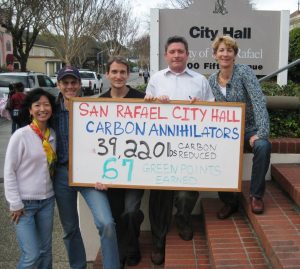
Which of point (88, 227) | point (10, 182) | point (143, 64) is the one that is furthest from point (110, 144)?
point (143, 64)

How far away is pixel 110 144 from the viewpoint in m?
3.43

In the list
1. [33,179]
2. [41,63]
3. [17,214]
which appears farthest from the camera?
[41,63]

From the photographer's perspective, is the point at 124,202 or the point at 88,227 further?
the point at 88,227

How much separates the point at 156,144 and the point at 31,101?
104cm

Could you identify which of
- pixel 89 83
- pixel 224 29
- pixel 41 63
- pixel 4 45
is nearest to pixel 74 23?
pixel 89 83

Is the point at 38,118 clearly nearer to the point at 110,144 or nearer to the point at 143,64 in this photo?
the point at 110,144

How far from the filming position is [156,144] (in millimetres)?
3436

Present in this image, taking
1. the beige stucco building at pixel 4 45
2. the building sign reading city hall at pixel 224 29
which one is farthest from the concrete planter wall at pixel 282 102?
the beige stucco building at pixel 4 45

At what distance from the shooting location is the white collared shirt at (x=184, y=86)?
3.56m

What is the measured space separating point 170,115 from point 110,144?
54 cm

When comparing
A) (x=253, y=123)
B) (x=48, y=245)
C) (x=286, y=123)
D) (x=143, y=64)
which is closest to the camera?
(x=48, y=245)

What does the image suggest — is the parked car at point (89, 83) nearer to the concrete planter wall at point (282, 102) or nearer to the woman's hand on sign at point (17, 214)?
the concrete planter wall at point (282, 102)

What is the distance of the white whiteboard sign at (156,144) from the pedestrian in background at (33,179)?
10.6 inches

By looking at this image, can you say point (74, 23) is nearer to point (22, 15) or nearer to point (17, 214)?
point (22, 15)
